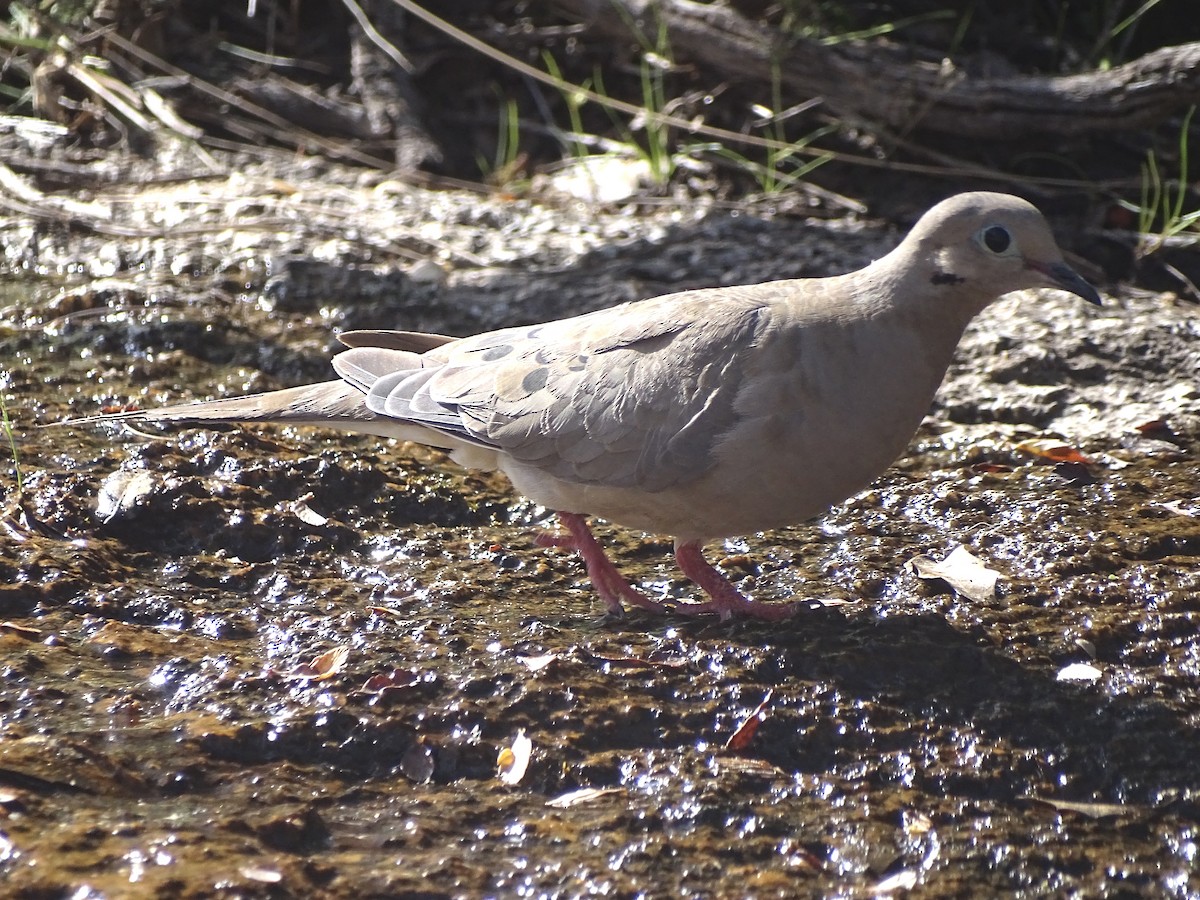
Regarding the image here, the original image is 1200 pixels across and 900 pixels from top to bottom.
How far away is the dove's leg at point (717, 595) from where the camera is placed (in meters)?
3.33

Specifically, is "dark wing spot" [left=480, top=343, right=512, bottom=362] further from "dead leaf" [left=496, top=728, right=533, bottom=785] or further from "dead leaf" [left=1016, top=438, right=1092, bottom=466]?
"dead leaf" [left=1016, top=438, right=1092, bottom=466]

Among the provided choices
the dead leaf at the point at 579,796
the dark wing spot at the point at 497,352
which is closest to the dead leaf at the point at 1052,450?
the dark wing spot at the point at 497,352

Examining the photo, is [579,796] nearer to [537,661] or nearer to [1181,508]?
[537,661]

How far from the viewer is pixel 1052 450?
410 cm

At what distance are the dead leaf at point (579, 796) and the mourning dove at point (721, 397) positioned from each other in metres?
0.78

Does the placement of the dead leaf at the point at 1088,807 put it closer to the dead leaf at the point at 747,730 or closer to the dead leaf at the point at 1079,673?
the dead leaf at the point at 1079,673

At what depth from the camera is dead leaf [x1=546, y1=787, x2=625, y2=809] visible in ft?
8.66

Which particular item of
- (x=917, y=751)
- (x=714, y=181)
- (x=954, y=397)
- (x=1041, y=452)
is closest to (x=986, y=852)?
(x=917, y=751)

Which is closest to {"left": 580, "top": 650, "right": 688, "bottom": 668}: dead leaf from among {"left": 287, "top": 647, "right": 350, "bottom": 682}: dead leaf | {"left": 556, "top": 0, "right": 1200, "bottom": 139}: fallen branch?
{"left": 287, "top": 647, "right": 350, "bottom": 682}: dead leaf

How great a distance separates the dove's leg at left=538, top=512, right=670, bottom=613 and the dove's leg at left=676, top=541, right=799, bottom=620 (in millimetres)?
116

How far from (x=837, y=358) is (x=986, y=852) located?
1.24m

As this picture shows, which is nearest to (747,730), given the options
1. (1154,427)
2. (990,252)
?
(990,252)

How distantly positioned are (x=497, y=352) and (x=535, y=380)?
0.23m

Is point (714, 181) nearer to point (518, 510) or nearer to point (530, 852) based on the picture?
point (518, 510)
